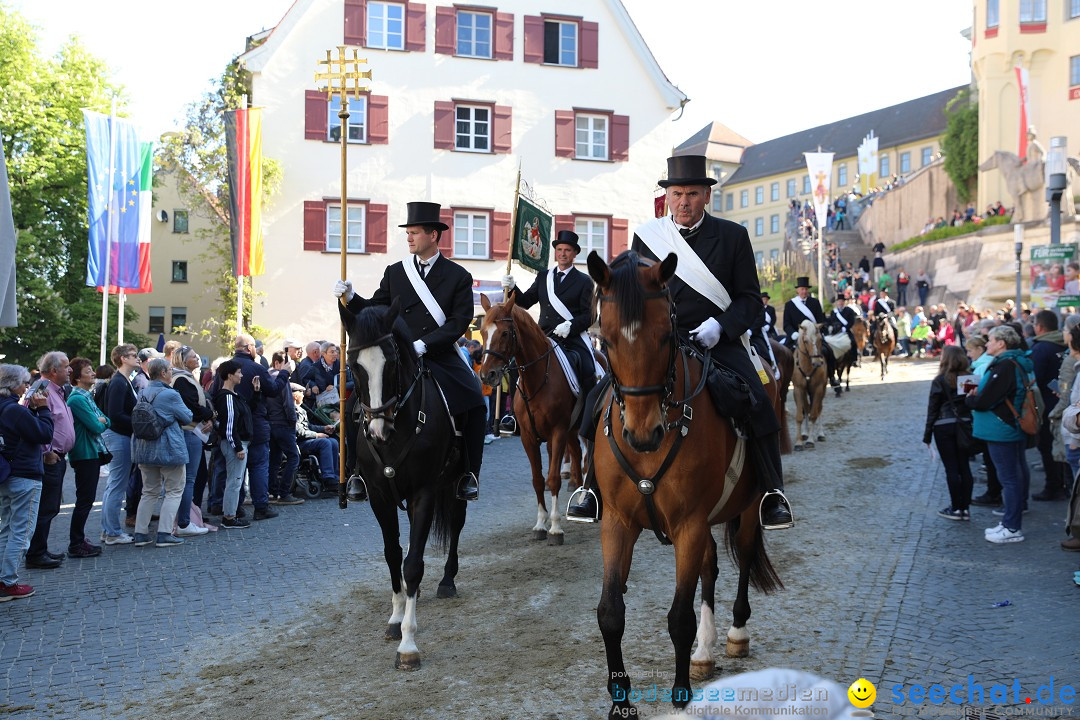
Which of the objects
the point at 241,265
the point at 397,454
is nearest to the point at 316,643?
the point at 397,454

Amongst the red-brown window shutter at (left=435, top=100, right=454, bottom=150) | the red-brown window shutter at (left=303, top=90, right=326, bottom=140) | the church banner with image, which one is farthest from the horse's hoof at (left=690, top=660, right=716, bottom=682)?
the red-brown window shutter at (left=435, top=100, right=454, bottom=150)

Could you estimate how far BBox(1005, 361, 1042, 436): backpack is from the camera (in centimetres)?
948

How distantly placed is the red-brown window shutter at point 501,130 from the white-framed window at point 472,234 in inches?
93.5

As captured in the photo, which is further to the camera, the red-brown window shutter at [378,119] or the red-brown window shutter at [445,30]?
the red-brown window shutter at [445,30]

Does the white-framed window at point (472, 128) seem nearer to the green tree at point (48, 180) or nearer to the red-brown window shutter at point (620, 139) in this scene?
the red-brown window shutter at point (620, 139)

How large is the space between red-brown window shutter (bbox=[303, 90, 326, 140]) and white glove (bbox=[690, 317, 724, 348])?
27.7 metres

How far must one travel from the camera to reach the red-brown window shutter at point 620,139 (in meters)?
33.9

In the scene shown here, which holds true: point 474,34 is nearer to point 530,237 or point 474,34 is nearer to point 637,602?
point 530,237

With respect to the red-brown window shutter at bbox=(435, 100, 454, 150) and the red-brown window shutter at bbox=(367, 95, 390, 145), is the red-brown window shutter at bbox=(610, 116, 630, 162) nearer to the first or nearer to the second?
the red-brown window shutter at bbox=(435, 100, 454, 150)

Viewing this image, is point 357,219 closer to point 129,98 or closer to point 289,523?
point 129,98

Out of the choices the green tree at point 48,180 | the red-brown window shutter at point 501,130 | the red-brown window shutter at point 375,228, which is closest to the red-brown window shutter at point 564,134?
the red-brown window shutter at point 501,130

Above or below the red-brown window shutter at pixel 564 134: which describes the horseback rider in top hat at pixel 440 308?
below

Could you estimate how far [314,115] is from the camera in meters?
30.9

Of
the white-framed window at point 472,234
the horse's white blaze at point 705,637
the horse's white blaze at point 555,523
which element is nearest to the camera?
the horse's white blaze at point 705,637
